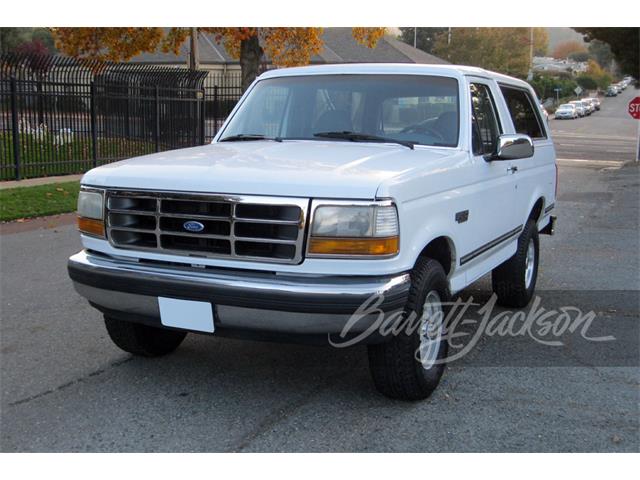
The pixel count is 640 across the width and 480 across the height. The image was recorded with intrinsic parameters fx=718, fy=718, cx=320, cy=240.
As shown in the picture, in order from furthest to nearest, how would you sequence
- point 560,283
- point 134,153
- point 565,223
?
point 134,153, point 565,223, point 560,283

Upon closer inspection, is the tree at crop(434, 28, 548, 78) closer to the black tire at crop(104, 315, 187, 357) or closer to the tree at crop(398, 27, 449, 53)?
the tree at crop(398, 27, 449, 53)

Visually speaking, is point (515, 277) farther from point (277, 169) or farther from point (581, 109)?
point (581, 109)

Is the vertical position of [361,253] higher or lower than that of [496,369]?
higher

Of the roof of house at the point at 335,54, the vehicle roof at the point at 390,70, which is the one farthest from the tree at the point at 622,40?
the vehicle roof at the point at 390,70

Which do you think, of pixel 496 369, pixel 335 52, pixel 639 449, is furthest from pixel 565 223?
pixel 335 52

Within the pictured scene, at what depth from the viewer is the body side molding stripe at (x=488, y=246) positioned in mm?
4742

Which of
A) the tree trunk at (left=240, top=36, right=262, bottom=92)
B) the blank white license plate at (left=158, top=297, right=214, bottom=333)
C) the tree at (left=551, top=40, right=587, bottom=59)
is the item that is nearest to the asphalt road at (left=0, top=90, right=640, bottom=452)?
the blank white license plate at (left=158, top=297, right=214, bottom=333)

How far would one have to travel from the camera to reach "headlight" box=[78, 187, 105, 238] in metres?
4.18

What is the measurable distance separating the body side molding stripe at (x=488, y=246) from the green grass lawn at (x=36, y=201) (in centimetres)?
758

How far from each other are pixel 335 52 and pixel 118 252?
1734 inches

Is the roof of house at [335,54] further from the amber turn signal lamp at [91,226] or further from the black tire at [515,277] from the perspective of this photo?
the amber turn signal lamp at [91,226]

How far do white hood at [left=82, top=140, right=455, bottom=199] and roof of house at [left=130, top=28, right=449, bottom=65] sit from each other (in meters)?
39.5

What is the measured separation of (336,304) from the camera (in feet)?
11.7

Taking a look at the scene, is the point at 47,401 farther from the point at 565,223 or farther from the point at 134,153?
the point at 134,153
